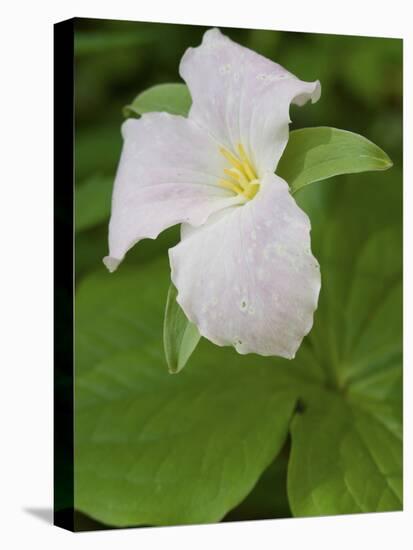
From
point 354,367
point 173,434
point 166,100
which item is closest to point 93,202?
point 166,100

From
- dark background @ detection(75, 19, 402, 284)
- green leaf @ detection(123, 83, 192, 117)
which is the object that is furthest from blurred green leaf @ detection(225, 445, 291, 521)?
green leaf @ detection(123, 83, 192, 117)

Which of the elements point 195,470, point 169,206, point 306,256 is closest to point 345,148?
point 306,256

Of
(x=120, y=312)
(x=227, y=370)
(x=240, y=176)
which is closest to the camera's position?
(x=240, y=176)

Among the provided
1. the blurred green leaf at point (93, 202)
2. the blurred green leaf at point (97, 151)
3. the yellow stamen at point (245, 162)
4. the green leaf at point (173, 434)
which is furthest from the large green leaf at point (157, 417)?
the yellow stamen at point (245, 162)

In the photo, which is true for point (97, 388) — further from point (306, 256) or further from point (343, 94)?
point (343, 94)

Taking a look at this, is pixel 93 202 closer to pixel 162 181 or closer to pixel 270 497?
pixel 162 181

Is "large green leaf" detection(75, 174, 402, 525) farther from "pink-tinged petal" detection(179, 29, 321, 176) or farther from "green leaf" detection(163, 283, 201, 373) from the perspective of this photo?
"pink-tinged petal" detection(179, 29, 321, 176)

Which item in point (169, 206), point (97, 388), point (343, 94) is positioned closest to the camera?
point (169, 206)
